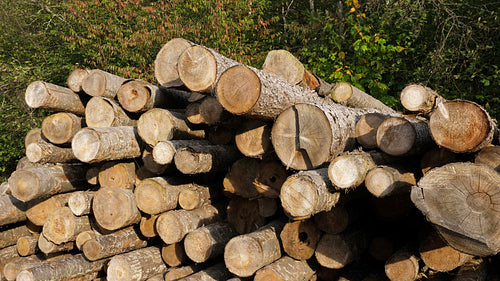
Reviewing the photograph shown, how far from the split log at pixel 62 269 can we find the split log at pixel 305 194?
8.46ft

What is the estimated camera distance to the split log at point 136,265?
3883mm

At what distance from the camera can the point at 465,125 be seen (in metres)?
2.72

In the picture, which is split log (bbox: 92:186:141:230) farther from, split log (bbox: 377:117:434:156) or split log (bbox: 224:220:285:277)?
split log (bbox: 377:117:434:156)

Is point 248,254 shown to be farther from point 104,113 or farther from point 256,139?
point 104,113

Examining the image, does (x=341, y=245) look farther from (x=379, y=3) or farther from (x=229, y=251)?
(x=379, y=3)

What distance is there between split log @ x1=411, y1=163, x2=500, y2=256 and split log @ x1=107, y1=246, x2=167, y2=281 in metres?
2.82

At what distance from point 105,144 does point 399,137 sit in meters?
2.77

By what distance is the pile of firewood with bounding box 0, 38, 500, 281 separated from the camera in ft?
9.16

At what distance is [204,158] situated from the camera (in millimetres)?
3859

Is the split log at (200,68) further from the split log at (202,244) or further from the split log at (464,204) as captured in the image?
the split log at (464,204)

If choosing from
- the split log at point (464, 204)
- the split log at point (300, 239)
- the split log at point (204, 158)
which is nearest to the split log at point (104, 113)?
the split log at point (204, 158)

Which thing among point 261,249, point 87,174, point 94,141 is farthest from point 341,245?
point 87,174

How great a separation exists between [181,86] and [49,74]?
26.2ft

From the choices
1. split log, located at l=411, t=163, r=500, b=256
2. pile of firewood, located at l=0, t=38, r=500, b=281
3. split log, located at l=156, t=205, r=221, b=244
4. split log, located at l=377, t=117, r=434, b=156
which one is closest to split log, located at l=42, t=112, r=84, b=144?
pile of firewood, located at l=0, t=38, r=500, b=281
